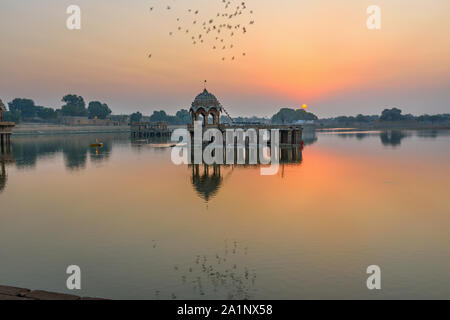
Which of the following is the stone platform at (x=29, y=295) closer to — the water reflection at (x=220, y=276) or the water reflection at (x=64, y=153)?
the water reflection at (x=220, y=276)

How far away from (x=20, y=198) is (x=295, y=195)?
62.6 ft

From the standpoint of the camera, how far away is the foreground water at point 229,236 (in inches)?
496

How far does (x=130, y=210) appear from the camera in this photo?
22.9 m

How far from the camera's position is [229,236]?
17.8 m

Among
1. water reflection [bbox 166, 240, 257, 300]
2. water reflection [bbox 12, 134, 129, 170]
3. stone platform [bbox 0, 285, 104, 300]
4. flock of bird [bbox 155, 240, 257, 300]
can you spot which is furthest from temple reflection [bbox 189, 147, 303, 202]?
stone platform [bbox 0, 285, 104, 300]

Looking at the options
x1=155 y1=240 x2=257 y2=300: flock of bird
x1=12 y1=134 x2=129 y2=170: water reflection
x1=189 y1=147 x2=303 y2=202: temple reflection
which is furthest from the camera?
x1=12 y1=134 x2=129 y2=170: water reflection

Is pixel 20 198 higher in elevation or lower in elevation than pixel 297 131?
lower

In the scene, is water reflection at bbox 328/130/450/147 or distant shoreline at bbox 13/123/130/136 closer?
water reflection at bbox 328/130/450/147

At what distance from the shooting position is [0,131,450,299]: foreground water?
12.6 m

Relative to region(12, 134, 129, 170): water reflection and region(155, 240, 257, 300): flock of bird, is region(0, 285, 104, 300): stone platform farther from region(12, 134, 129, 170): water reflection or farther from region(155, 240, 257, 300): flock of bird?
region(12, 134, 129, 170): water reflection

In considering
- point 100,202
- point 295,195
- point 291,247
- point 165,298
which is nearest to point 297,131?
point 295,195

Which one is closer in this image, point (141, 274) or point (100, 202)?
point (141, 274)
